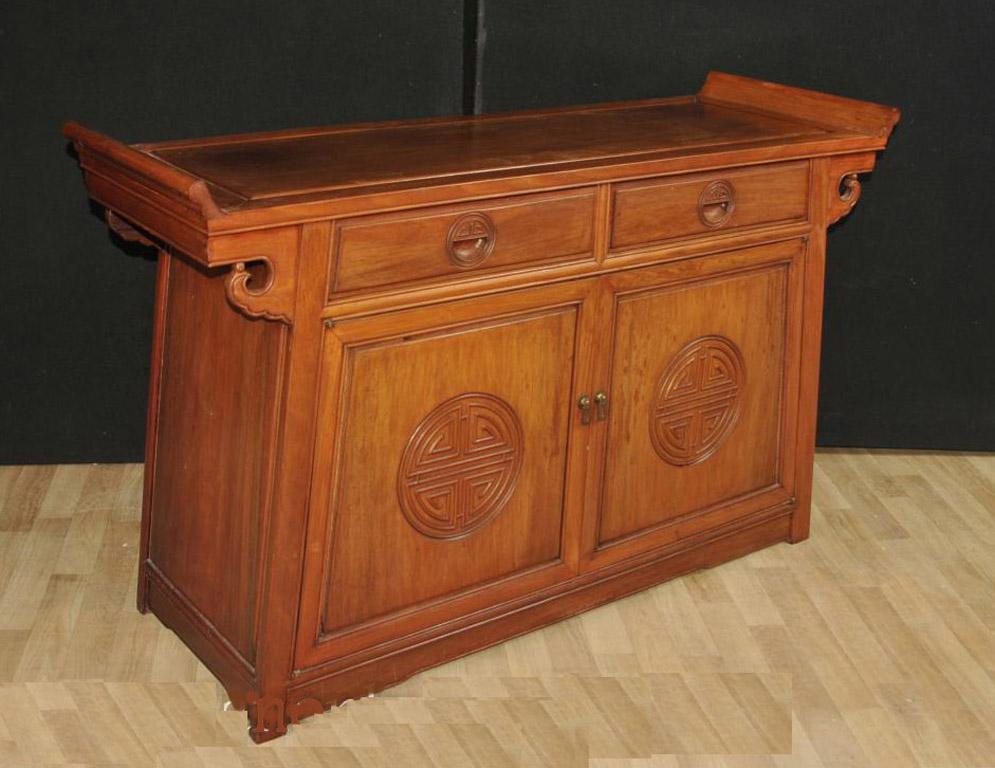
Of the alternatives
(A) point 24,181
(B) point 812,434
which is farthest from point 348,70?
(B) point 812,434

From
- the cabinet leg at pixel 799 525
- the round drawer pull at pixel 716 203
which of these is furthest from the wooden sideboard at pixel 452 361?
the cabinet leg at pixel 799 525

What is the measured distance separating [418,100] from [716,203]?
93 centimetres

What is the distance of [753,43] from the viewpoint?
3781mm

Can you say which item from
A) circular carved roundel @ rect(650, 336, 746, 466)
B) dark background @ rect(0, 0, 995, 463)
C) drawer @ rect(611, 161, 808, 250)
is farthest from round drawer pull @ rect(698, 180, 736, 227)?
dark background @ rect(0, 0, 995, 463)

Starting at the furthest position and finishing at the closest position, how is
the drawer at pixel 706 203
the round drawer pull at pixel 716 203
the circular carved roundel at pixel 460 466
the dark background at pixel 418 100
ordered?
the dark background at pixel 418 100 → the round drawer pull at pixel 716 203 → the drawer at pixel 706 203 → the circular carved roundel at pixel 460 466

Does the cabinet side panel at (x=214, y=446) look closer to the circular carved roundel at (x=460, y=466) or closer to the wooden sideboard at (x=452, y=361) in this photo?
the wooden sideboard at (x=452, y=361)

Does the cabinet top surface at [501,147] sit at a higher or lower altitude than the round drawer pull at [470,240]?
higher

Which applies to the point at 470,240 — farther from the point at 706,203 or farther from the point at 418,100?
the point at 418,100

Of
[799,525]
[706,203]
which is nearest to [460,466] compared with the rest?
[706,203]

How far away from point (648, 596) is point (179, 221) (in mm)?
1452

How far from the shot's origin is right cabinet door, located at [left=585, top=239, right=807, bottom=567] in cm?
317

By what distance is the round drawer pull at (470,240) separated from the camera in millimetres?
2760

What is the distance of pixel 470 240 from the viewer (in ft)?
9.20

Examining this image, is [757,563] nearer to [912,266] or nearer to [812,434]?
[812,434]
